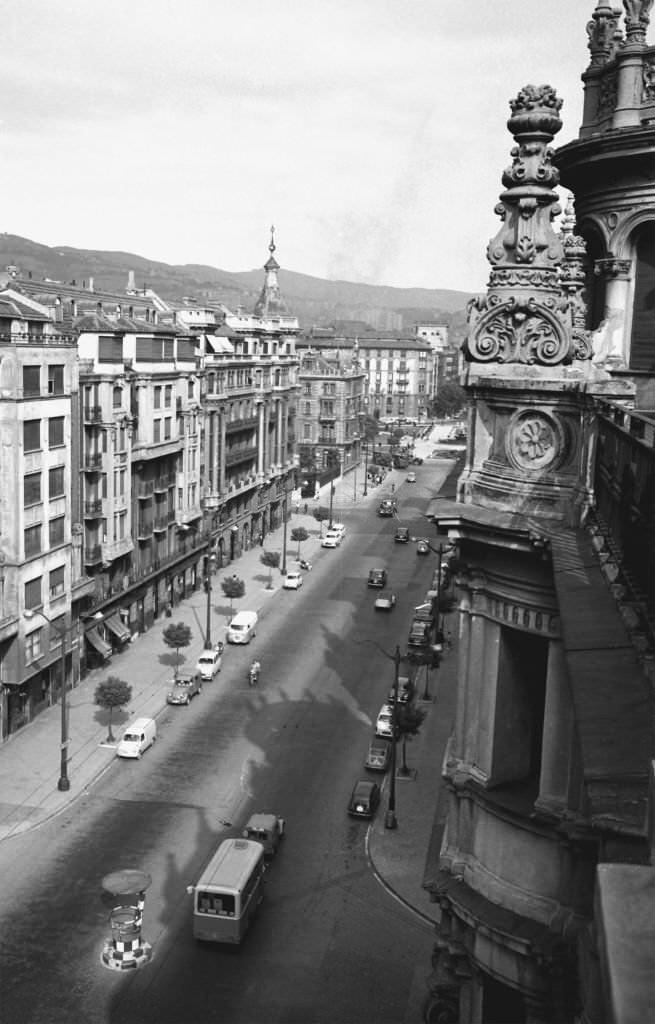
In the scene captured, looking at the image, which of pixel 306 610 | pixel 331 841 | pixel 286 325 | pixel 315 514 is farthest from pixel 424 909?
pixel 286 325

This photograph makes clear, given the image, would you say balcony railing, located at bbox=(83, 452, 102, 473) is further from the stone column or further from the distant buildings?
the stone column

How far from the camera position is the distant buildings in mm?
48531

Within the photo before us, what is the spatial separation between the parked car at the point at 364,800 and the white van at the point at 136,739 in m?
10.2

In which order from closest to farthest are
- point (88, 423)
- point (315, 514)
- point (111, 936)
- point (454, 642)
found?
1. point (111, 936)
2. point (88, 423)
3. point (454, 642)
4. point (315, 514)

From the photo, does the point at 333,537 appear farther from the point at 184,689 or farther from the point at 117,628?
the point at 184,689

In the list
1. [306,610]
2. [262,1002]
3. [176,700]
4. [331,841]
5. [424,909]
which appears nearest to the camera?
[262,1002]

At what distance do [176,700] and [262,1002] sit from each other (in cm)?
2583

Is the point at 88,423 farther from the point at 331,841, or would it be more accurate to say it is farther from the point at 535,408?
the point at 535,408

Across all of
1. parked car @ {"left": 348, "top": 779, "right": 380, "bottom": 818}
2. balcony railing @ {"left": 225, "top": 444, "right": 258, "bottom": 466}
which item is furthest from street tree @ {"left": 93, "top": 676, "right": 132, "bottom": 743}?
balcony railing @ {"left": 225, "top": 444, "right": 258, "bottom": 466}

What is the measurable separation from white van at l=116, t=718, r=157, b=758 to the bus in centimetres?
1378

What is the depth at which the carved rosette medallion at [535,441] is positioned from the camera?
53.3ft

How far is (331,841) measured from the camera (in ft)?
127

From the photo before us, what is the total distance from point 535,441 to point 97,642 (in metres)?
45.5

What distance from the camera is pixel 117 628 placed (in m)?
61.2
